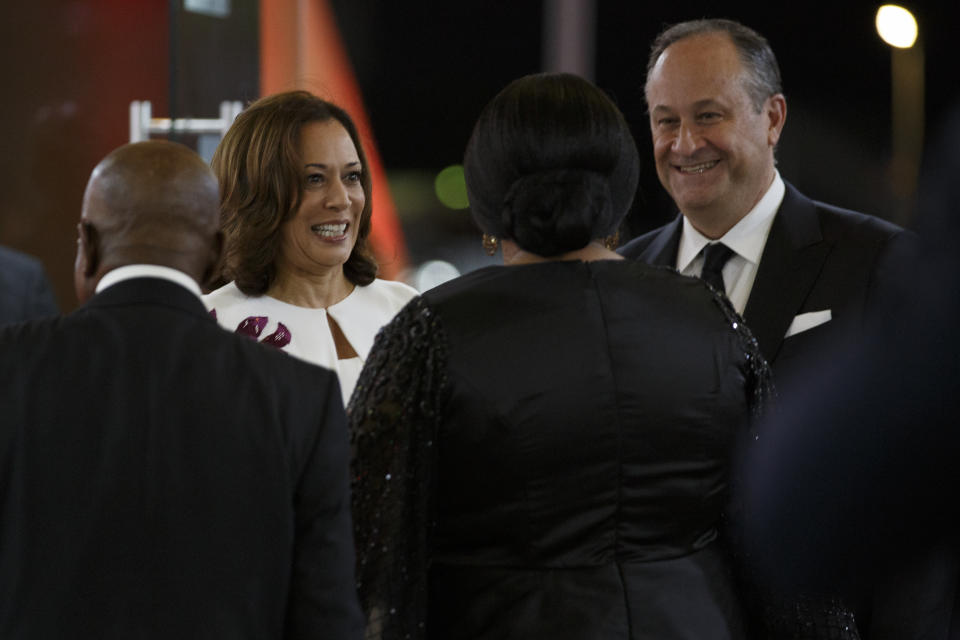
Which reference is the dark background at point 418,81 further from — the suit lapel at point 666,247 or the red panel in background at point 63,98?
the suit lapel at point 666,247

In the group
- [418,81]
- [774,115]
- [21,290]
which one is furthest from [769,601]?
[418,81]

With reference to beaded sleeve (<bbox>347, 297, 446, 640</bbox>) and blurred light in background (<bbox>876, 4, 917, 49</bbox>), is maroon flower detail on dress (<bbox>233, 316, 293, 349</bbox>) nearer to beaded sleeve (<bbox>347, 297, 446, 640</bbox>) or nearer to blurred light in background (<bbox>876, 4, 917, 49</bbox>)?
beaded sleeve (<bbox>347, 297, 446, 640</bbox>)

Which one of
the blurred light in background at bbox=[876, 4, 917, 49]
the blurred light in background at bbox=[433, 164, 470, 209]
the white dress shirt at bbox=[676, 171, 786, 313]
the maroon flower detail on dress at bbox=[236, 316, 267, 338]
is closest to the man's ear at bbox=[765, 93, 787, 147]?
the white dress shirt at bbox=[676, 171, 786, 313]

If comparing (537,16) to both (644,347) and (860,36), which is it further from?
(644,347)

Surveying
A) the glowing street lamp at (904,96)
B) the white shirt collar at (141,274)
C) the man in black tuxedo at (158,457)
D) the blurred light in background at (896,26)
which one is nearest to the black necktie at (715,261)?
the man in black tuxedo at (158,457)

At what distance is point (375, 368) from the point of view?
5.32ft

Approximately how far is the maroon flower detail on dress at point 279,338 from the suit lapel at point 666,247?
2.92 ft

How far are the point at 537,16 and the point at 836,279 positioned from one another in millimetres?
2676

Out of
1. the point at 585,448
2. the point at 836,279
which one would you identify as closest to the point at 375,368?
the point at 585,448

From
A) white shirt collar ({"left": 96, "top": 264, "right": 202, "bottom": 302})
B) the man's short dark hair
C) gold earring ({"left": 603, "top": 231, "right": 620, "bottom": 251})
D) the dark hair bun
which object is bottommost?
gold earring ({"left": 603, "top": 231, "right": 620, "bottom": 251})

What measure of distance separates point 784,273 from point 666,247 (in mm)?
405

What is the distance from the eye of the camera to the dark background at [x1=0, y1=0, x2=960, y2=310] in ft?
14.5

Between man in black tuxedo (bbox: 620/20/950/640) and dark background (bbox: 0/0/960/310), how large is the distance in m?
1.61

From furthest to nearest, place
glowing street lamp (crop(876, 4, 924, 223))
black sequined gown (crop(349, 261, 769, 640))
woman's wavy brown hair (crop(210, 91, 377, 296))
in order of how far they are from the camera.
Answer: glowing street lamp (crop(876, 4, 924, 223)), woman's wavy brown hair (crop(210, 91, 377, 296)), black sequined gown (crop(349, 261, 769, 640))
